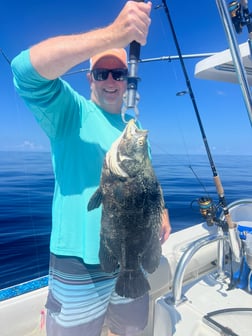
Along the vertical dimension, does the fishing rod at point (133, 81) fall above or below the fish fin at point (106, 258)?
above

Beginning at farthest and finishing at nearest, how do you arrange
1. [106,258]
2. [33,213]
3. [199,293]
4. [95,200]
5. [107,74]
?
[33,213], [199,293], [107,74], [106,258], [95,200]

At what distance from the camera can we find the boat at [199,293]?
1.98m

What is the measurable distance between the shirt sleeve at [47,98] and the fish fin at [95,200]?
0.53 m

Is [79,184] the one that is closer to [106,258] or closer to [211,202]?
[106,258]

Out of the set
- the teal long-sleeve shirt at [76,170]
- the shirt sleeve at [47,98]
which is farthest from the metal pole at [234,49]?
the shirt sleeve at [47,98]

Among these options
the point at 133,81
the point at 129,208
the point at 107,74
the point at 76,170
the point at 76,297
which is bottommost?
the point at 76,297

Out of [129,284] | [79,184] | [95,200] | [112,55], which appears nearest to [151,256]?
[129,284]

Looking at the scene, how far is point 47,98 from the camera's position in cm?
166

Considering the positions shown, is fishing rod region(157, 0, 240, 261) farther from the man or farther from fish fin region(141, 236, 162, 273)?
the man

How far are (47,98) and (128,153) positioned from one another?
62 cm

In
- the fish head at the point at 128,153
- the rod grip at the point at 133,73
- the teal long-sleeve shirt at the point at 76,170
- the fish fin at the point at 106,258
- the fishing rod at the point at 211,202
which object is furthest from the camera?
the fishing rod at the point at 211,202

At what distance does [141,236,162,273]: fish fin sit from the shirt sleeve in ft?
3.21

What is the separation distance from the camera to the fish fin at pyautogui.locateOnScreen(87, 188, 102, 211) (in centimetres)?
161

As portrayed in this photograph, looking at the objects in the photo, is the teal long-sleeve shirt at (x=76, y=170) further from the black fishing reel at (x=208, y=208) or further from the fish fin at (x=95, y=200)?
the black fishing reel at (x=208, y=208)
